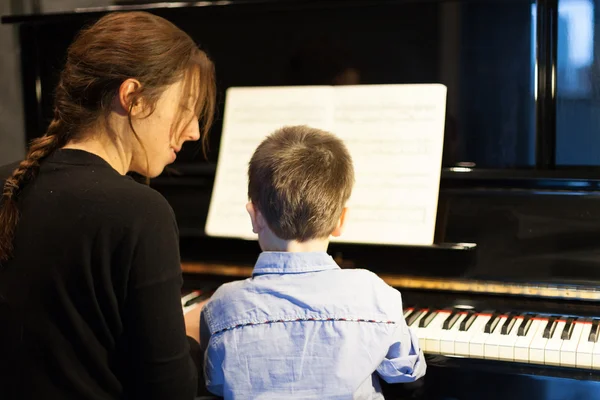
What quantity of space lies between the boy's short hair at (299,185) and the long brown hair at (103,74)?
310mm

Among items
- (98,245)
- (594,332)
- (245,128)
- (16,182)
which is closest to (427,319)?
(594,332)

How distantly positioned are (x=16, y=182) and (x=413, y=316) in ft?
3.32

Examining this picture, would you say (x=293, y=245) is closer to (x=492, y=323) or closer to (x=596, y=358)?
(x=492, y=323)

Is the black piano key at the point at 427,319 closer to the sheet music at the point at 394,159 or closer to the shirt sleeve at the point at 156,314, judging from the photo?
the sheet music at the point at 394,159

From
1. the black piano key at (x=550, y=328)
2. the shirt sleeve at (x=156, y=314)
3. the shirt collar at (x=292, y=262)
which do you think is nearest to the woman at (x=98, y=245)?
the shirt sleeve at (x=156, y=314)

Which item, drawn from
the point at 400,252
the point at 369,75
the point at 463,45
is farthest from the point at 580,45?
the point at 400,252

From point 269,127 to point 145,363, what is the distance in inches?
41.1

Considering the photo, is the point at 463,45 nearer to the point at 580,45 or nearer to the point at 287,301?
the point at 580,45

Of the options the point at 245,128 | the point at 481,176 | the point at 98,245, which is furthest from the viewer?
the point at 245,128

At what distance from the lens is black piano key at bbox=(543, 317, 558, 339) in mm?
1708

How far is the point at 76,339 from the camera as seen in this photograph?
130 centimetres

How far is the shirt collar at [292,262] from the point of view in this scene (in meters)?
1.58

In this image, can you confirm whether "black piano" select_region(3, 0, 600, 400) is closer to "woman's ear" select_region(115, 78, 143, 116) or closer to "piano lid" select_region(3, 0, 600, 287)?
"piano lid" select_region(3, 0, 600, 287)

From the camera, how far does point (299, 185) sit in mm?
1611
